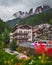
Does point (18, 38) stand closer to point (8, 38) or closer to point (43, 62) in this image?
point (8, 38)

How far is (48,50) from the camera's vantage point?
4352 millimetres

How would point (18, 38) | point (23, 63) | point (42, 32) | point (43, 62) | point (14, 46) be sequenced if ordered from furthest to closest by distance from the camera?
point (42, 32) → point (18, 38) → point (14, 46) → point (23, 63) → point (43, 62)

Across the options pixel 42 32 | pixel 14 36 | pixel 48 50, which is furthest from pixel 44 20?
pixel 48 50

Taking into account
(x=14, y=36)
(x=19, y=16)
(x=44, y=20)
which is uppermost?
(x=19, y=16)

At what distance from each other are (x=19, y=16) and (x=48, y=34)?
233 ft

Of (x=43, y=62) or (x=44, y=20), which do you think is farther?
(x=44, y=20)

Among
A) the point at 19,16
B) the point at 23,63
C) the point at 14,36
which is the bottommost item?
the point at 23,63

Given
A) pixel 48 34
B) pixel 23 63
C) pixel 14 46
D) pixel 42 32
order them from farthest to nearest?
pixel 42 32
pixel 48 34
pixel 14 46
pixel 23 63

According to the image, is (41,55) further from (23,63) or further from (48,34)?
(48,34)

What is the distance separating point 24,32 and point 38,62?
121ft

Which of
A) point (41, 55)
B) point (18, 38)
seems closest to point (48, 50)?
point (41, 55)

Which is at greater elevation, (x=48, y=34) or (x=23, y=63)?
(x=48, y=34)

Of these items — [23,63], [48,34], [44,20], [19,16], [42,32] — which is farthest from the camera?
[19,16]

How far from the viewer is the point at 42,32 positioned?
154ft
